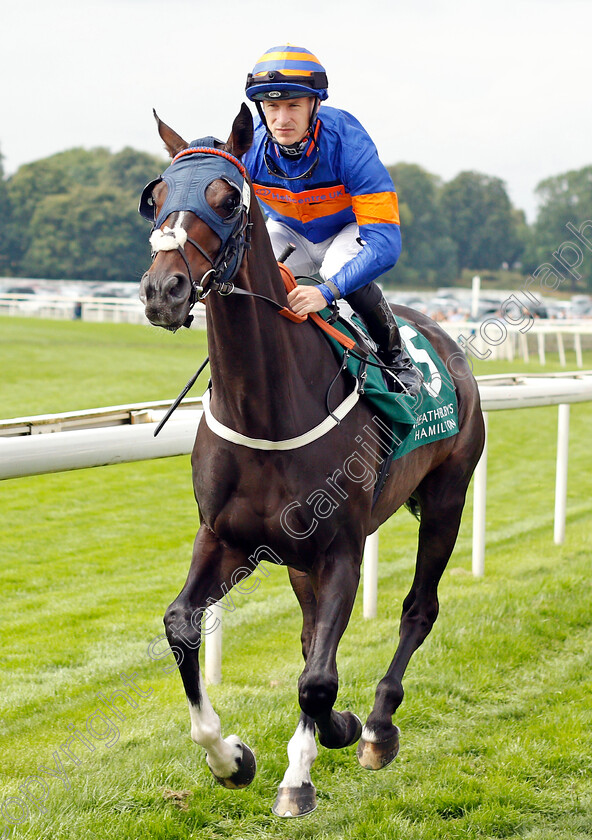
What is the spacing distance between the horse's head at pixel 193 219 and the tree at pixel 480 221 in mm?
87681

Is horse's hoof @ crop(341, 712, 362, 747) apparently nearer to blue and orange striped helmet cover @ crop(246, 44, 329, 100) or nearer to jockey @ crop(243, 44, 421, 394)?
jockey @ crop(243, 44, 421, 394)

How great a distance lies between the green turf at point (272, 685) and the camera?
3.06m

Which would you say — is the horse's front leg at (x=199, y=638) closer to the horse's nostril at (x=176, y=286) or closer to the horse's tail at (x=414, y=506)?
the horse's nostril at (x=176, y=286)

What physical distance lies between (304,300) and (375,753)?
1552 millimetres

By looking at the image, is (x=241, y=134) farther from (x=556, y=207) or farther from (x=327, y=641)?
(x=556, y=207)

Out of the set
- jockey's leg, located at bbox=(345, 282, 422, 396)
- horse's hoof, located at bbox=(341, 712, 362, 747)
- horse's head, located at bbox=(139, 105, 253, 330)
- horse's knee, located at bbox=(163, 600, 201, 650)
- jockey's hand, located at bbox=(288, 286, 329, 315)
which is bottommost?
horse's hoof, located at bbox=(341, 712, 362, 747)

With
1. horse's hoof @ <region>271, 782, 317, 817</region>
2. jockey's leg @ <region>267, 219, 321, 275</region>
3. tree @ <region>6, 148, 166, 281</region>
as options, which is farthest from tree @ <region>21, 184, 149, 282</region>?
horse's hoof @ <region>271, 782, 317, 817</region>

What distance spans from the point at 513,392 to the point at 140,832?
3.39 meters

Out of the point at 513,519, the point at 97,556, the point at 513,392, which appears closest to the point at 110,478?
the point at 97,556

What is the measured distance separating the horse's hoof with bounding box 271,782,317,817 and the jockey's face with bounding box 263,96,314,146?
188cm

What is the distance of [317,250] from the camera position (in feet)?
10.9

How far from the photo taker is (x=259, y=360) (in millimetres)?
2568

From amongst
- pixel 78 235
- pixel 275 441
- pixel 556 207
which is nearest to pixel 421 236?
pixel 556 207

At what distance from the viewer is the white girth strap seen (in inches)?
103
